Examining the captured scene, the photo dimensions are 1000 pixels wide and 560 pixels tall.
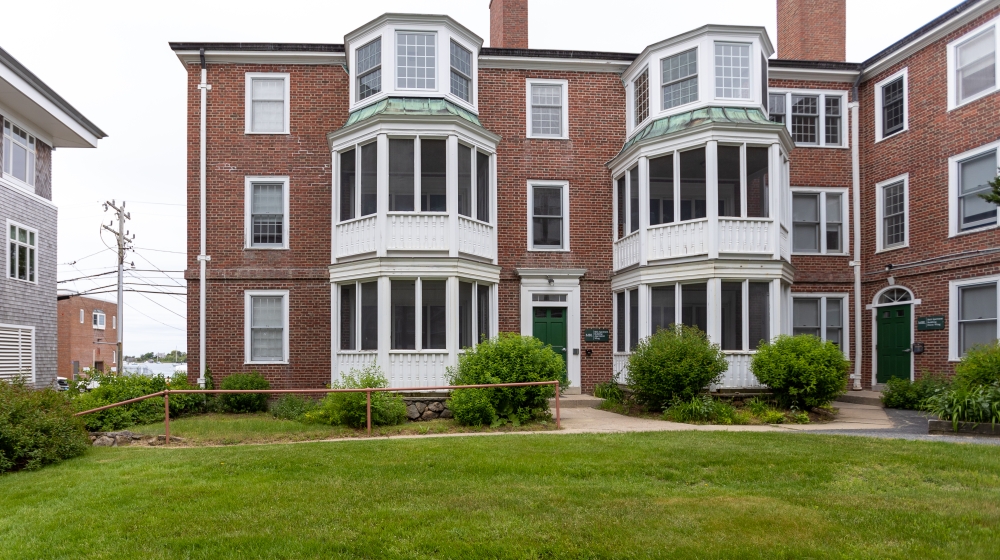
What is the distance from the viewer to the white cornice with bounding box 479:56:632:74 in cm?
1795

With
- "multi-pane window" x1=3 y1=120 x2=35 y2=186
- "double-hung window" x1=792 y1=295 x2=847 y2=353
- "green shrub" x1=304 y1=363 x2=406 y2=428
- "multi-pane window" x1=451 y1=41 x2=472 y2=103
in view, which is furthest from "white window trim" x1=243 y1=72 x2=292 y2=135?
"double-hung window" x1=792 y1=295 x2=847 y2=353

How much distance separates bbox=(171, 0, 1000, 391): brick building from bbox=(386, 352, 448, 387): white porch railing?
47mm

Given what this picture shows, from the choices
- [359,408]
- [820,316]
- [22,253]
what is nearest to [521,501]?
[359,408]

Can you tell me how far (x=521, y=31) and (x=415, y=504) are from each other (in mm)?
15793

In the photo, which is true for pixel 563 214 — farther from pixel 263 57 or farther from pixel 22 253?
pixel 22 253

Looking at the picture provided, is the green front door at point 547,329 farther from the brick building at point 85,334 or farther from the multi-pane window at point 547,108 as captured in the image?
the brick building at point 85,334

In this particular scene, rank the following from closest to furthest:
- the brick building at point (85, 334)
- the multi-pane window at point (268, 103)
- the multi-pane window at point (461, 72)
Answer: the multi-pane window at point (461, 72), the multi-pane window at point (268, 103), the brick building at point (85, 334)

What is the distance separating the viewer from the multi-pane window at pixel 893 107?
A: 1797 cm

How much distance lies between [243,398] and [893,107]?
1730 centimetres

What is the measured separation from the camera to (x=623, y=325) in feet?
57.5

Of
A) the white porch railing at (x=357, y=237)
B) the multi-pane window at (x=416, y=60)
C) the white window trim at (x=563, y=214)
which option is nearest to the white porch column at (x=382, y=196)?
the white porch railing at (x=357, y=237)

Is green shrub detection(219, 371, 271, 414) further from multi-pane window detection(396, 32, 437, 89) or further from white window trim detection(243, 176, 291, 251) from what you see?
multi-pane window detection(396, 32, 437, 89)

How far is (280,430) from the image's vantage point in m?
12.5

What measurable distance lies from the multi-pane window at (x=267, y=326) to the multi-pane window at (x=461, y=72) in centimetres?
644
